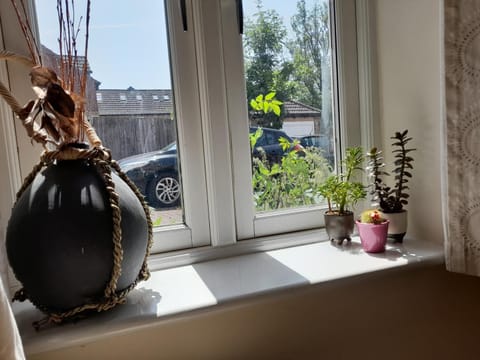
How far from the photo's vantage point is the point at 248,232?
1.05 metres

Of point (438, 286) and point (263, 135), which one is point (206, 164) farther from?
point (438, 286)

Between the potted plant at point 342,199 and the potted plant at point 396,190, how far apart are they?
0.05 metres

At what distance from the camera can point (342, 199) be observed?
1.01m

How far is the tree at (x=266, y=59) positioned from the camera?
102cm

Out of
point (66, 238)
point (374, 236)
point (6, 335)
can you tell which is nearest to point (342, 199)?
point (374, 236)

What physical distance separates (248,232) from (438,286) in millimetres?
541

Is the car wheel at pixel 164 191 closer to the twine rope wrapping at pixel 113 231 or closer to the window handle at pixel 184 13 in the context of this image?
the twine rope wrapping at pixel 113 231

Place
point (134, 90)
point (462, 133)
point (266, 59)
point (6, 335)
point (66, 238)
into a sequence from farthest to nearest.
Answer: point (266, 59) < point (134, 90) < point (462, 133) < point (66, 238) < point (6, 335)

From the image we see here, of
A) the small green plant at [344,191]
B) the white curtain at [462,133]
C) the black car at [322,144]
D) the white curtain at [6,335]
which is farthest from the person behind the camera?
the black car at [322,144]

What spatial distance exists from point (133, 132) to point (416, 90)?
80 centimetres

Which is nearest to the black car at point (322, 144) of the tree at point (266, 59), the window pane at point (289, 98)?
the window pane at point (289, 98)

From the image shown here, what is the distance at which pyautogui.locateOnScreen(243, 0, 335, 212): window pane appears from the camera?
104cm

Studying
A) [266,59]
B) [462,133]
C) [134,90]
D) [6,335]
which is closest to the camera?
[6,335]

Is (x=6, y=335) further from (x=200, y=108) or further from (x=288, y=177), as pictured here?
(x=288, y=177)
